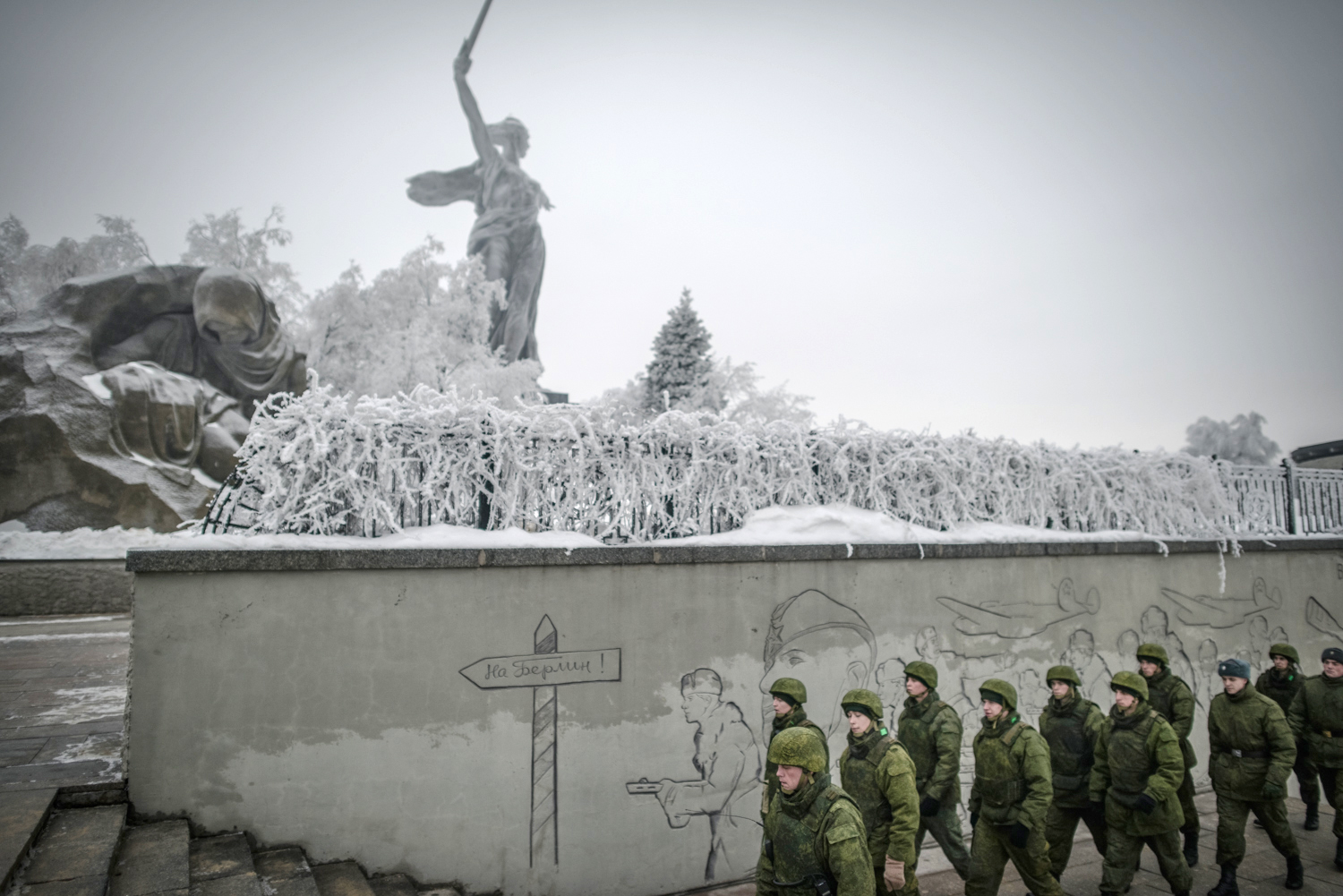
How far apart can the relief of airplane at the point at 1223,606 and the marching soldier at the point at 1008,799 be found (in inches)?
169

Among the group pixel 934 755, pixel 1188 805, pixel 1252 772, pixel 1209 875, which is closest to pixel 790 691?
pixel 934 755

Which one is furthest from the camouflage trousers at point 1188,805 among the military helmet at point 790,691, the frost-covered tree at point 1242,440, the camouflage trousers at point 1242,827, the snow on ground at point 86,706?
the frost-covered tree at point 1242,440

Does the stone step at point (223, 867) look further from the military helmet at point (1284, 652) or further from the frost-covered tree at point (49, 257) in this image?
the frost-covered tree at point (49, 257)

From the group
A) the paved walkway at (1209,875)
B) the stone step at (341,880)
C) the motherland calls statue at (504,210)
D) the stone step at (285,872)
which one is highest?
the motherland calls statue at (504,210)

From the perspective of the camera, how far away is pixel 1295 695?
253 inches

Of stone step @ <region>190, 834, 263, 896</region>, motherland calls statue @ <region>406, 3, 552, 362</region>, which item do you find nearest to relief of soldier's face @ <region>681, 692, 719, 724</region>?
stone step @ <region>190, 834, 263, 896</region>

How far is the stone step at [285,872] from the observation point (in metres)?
3.76

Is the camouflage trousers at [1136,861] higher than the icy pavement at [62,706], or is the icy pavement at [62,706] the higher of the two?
the icy pavement at [62,706]

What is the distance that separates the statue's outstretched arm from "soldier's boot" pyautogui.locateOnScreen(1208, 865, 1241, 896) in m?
35.7

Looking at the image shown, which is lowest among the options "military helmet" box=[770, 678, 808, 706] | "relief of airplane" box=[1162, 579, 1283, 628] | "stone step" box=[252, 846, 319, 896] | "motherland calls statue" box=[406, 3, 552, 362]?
"stone step" box=[252, 846, 319, 896]

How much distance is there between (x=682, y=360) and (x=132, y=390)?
52.6ft

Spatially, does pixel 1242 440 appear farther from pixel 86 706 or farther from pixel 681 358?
pixel 86 706

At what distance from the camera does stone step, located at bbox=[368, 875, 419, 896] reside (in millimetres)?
4297

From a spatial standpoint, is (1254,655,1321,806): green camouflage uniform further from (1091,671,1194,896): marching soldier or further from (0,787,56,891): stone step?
(0,787,56,891): stone step
